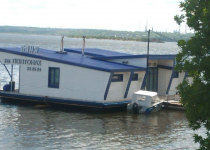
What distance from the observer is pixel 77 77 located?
3341 centimetres

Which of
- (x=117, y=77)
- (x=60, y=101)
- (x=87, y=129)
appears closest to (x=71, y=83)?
(x=60, y=101)

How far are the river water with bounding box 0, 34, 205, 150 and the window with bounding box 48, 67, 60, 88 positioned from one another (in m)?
1.95

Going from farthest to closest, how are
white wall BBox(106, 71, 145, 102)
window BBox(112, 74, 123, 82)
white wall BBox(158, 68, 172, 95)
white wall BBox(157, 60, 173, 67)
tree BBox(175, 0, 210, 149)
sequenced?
white wall BBox(158, 68, 172, 95) < white wall BBox(157, 60, 173, 67) < window BBox(112, 74, 123, 82) < white wall BBox(106, 71, 145, 102) < tree BBox(175, 0, 210, 149)

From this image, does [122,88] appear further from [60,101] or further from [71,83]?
[60,101]

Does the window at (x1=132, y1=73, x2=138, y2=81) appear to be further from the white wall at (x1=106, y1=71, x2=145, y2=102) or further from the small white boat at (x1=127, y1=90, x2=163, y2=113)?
the small white boat at (x1=127, y1=90, x2=163, y2=113)

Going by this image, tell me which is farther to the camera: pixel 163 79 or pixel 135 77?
pixel 163 79

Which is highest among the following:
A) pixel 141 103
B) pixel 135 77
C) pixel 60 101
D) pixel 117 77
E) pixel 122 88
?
pixel 117 77

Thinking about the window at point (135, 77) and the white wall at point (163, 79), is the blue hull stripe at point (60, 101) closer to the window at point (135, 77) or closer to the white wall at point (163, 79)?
the window at point (135, 77)

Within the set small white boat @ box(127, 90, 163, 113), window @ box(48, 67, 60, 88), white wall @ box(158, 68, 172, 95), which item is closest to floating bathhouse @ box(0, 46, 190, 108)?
window @ box(48, 67, 60, 88)

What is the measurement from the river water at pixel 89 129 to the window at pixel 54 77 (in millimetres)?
1948

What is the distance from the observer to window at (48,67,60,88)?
Result: 3447 cm

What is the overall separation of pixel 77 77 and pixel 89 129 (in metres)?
6.58

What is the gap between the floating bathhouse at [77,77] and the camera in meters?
32.8

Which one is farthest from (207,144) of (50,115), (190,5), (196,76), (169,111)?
(169,111)
